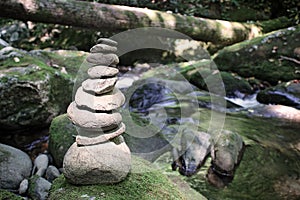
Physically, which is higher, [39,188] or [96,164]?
[96,164]

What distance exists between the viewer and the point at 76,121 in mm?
2074

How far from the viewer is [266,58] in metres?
7.57

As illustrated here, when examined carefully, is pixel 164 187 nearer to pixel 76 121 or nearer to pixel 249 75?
pixel 76 121

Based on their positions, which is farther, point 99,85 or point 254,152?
point 254,152

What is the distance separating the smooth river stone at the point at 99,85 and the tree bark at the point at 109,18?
14.8 ft

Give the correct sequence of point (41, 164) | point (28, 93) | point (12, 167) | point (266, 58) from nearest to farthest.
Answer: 1. point (12, 167)
2. point (41, 164)
3. point (28, 93)
4. point (266, 58)

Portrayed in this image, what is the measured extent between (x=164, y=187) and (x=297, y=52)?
6.15 m

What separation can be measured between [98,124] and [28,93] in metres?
2.39

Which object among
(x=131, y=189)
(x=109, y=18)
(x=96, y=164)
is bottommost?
(x=109, y=18)

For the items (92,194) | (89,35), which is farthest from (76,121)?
(89,35)

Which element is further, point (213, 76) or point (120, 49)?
point (120, 49)

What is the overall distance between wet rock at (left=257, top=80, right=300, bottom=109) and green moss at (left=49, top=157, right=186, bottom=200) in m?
4.29

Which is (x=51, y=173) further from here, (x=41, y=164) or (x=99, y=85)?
(x=99, y=85)

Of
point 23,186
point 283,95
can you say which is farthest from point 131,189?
point 283,95
